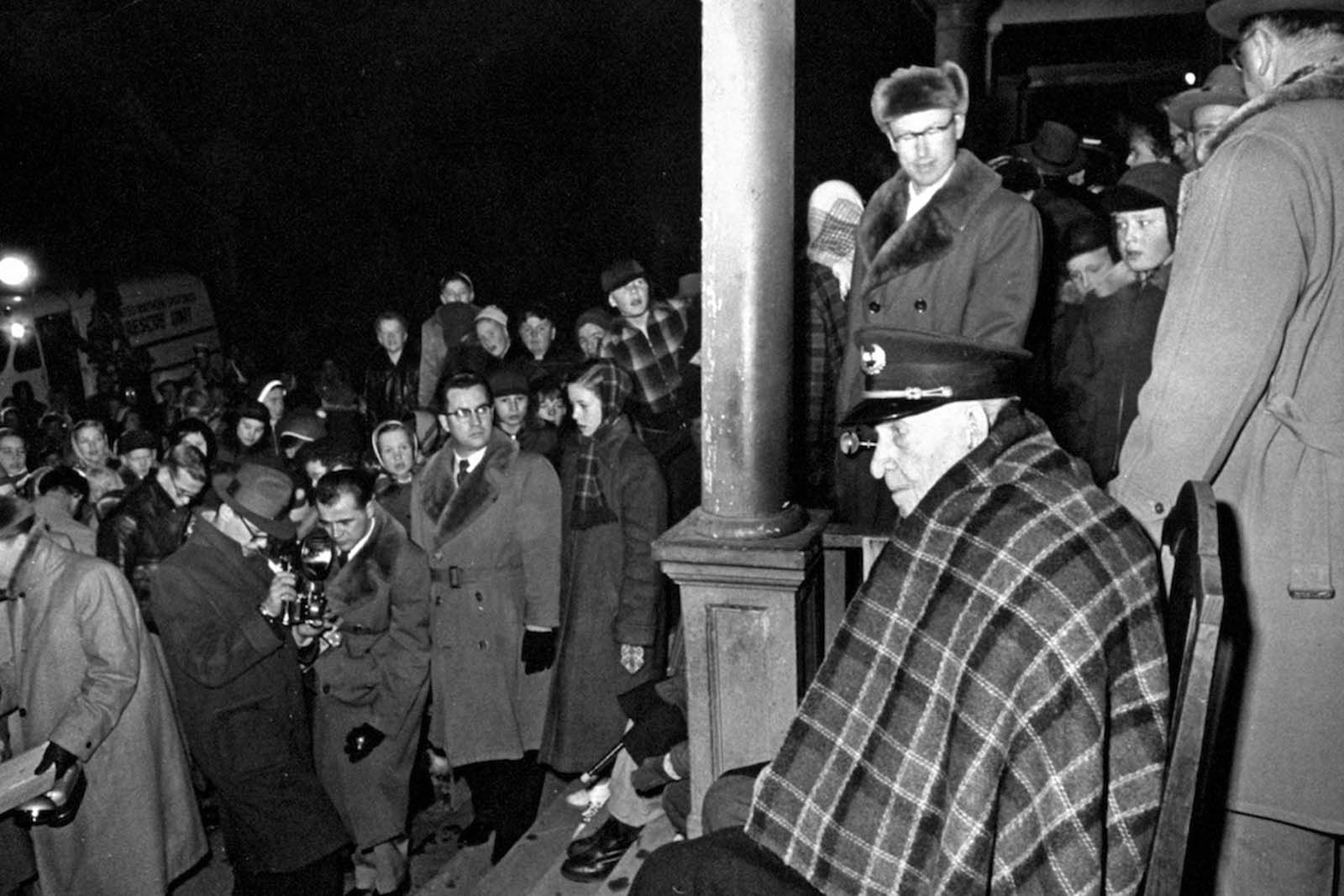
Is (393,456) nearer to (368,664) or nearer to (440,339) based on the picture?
(368,664)

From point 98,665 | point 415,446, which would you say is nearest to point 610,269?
point 415,446

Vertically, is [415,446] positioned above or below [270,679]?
above

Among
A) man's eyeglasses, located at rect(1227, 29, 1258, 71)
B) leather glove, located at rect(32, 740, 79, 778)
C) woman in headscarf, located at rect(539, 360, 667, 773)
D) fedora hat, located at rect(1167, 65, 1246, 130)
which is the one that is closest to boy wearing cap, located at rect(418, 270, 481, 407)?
woman in headscarf, located at rect(539, 360, 667, 773)

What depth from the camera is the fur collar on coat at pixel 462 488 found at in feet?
18.5

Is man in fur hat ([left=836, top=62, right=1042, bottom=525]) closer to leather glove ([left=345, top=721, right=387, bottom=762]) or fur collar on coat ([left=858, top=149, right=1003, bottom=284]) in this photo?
fur collar on coat ([left=858, top=149, right=1003, bottom=284])

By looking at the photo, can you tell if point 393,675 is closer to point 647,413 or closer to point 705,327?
point 647,413

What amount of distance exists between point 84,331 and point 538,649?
11697 millimetres

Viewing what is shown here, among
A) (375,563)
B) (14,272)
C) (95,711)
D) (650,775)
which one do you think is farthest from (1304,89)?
(14,272)

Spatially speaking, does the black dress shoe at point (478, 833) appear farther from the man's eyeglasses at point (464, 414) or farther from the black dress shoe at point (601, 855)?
the man's eyeglasses at point (464, 414)

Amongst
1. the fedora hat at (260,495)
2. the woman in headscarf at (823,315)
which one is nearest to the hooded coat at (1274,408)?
the woman in headscarf at (823,315)

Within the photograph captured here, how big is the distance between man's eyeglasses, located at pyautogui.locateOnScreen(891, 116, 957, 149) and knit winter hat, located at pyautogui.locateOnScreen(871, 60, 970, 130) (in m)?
0.06

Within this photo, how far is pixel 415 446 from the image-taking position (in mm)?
7574

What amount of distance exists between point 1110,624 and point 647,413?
4.24 m

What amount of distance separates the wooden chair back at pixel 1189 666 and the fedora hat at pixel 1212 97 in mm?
3682
